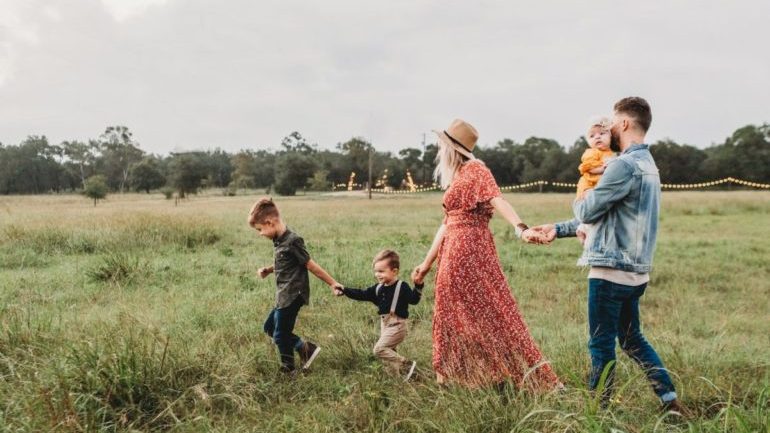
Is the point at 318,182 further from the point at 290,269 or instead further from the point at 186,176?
the point at 290,269

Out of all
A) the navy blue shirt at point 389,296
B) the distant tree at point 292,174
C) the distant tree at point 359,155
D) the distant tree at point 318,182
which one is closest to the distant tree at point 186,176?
the distant tree at point 292,174

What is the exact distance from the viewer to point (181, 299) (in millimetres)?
6980

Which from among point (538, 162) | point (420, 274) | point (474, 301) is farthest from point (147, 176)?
point (474, 301)

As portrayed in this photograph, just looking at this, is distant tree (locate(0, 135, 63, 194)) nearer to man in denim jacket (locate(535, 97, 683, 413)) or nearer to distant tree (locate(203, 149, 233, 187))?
distant tree (locate(203, 149, 233, 187))

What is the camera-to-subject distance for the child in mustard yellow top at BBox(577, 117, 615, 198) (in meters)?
3.94

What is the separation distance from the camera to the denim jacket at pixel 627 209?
3.20 m

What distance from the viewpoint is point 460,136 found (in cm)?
406

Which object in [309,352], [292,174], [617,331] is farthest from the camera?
[292,174]

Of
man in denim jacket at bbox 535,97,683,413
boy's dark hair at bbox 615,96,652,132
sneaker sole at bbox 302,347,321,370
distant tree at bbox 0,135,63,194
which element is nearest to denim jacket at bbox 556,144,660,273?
man in denim jacket at bbox 535,97,683,413

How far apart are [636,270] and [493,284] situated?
40.7 inches

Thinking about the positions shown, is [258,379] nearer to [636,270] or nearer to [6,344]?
[6,344]

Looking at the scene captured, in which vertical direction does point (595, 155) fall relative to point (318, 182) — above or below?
below

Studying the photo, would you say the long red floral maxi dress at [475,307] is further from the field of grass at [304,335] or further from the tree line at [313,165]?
the tree line at [313,165]

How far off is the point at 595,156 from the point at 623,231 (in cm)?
99
